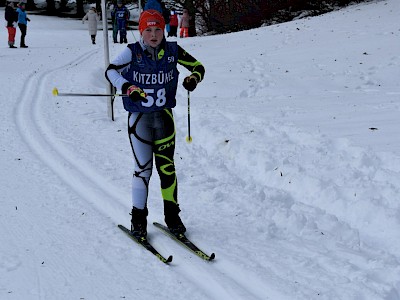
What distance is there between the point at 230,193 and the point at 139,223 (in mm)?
1443

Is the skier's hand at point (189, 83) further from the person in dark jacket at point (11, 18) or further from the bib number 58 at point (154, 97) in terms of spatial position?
the person in dark jacket at point (11, 18)

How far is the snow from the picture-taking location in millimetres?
3959

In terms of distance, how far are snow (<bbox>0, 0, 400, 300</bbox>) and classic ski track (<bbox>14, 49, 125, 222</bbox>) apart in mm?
29

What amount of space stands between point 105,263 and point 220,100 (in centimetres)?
643

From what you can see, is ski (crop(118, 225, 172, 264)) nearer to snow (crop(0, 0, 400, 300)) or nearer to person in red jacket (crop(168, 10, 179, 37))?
snow (crop(0, 0, 400, 300))

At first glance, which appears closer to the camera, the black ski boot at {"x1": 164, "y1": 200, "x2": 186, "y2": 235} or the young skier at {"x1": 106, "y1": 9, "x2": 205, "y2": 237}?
the young skier at {"x1": 106, "y1": 9, "x2": 205, "y2": 237}

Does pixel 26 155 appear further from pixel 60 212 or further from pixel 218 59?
pixel 218 59

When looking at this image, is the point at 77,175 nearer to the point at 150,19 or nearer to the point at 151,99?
the point at 151,99

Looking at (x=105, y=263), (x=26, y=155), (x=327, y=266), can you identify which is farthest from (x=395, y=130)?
(x=26, y=155)

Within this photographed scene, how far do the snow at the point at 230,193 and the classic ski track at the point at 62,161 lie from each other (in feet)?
0.10

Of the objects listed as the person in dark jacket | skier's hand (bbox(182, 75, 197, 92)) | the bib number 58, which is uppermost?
the person in dark jacket

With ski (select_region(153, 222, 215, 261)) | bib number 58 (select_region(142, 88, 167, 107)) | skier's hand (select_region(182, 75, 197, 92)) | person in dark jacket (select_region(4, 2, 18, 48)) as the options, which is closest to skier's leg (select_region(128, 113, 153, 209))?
bib number 58 (select_region(142, 88, 167, 107))

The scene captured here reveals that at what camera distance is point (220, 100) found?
1024 cm

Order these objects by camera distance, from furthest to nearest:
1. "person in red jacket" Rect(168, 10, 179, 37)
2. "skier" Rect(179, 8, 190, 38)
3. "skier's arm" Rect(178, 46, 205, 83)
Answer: "person in red jacket" Rect(168, 10, 179, 37) → "skier" Rect(179, 8, 190, 38) → "skier's arm" Rect(178, 46, 205, 83)
